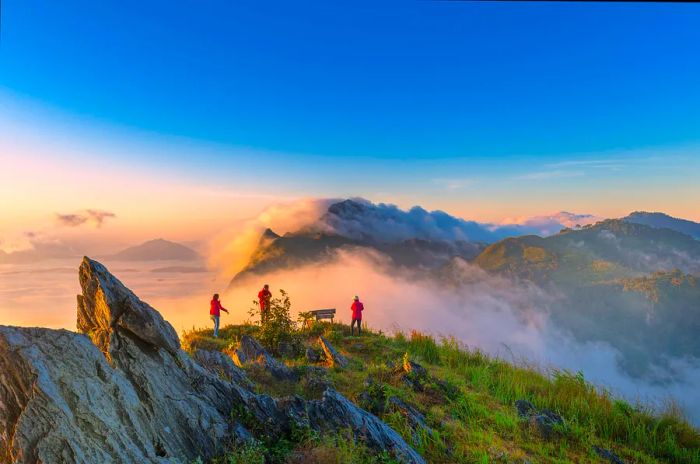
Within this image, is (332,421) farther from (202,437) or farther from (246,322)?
(246,322)

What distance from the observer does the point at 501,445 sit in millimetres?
10570

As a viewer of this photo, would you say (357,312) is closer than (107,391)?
No

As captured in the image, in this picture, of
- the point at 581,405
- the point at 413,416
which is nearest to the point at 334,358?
the point at 413,416

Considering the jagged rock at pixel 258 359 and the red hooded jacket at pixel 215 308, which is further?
the red hooded jacket at pixel 215 308

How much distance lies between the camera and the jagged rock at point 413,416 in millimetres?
10341

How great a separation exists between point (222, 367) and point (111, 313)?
4837mm

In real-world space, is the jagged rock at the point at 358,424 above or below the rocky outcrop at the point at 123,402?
below

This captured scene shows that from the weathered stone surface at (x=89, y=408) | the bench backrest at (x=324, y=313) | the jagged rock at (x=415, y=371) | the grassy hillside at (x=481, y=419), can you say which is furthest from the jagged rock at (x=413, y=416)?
the bench backrest at (x=324, y=313)

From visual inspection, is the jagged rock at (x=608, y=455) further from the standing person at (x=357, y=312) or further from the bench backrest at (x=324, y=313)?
the bench backrest at (x=324, y=313)

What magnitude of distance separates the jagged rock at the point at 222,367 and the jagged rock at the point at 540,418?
9.00m

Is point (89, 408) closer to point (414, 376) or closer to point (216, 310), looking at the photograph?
point (414, 376)

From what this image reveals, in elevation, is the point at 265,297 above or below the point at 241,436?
above

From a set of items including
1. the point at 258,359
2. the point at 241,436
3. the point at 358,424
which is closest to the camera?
the point at 241,436

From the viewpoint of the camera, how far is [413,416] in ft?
35.8
